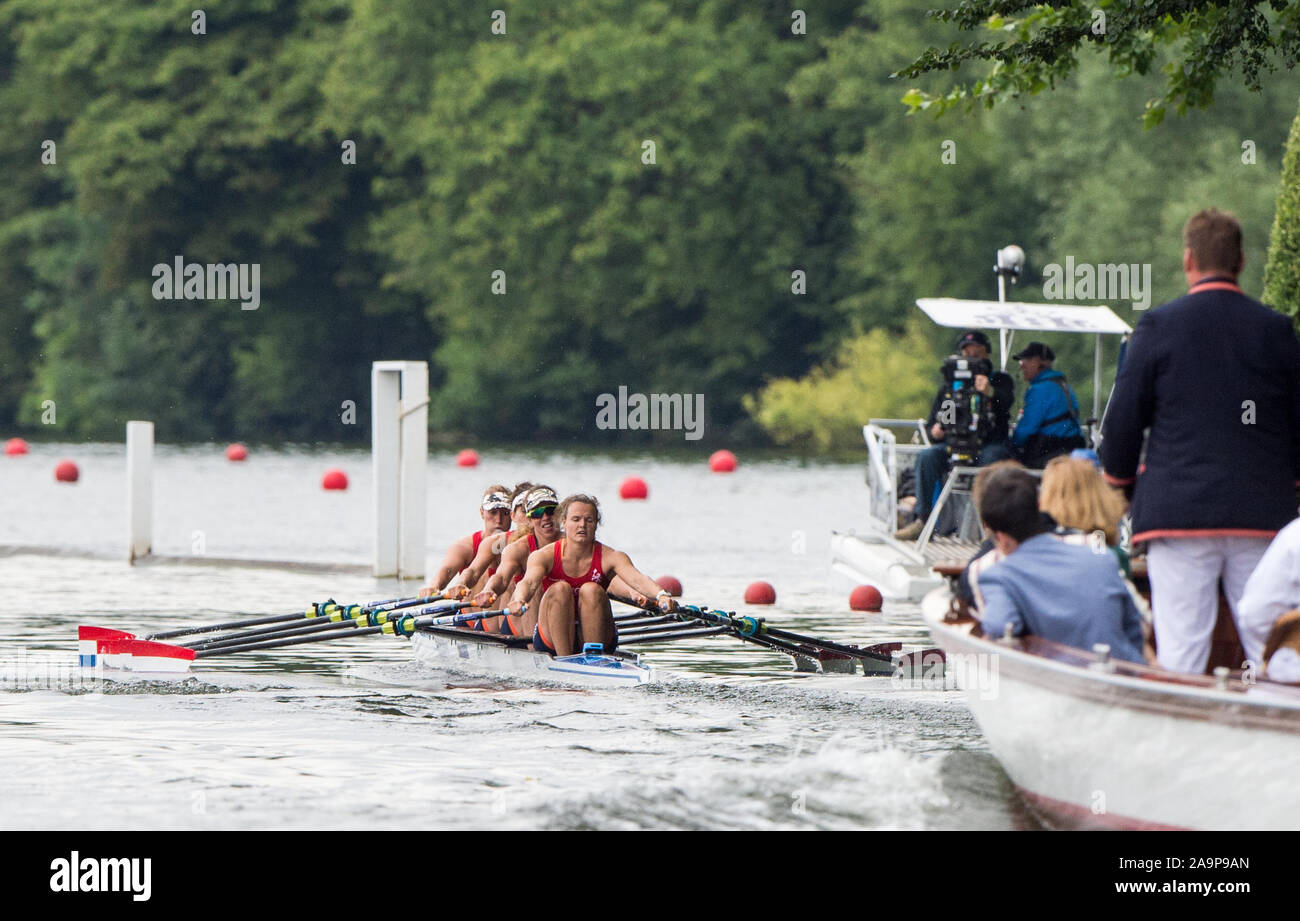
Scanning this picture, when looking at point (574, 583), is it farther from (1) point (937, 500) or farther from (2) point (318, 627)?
(1) point (937, 500)

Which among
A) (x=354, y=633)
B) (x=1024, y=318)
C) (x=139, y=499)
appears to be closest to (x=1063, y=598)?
(x=354, y=633)

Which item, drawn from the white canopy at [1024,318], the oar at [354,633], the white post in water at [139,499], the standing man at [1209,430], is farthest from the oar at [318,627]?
the white post in water at [139,499]

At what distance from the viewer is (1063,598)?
793 cm

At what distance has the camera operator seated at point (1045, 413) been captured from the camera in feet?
52.0

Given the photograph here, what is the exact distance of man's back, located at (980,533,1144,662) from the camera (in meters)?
7.86

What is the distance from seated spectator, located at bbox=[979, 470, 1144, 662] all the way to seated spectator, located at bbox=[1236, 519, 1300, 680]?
0.47m

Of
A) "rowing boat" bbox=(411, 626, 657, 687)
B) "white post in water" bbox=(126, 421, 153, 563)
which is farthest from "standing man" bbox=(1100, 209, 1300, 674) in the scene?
"white post in water" bbox=(126, 421, 153, 563)

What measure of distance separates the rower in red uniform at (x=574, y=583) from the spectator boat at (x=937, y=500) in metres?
5.02

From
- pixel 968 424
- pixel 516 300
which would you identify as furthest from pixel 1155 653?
pixel 516 300

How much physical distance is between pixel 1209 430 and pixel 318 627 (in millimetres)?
6644

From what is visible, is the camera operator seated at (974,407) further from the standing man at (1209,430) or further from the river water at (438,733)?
the standing man at (1209,430)

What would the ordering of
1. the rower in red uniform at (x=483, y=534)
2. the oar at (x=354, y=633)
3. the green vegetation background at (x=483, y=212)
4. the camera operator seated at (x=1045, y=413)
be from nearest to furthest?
1. the oar at (x=354, y=633)
2. the rower in red uniform at (x=483, y=534)
3. the camera operator seated at (x=1045, y=413)
4. the green vegetation background at (x=483, y=212)

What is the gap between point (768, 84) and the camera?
5556 cm
